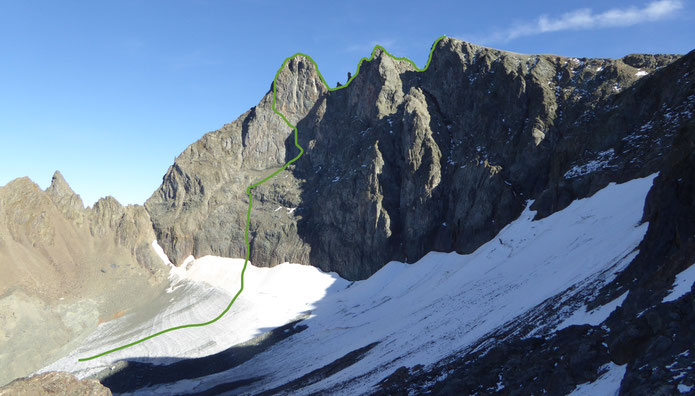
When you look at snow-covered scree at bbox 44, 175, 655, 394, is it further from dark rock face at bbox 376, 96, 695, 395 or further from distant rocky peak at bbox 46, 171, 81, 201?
distant rocky peak at bbox 46, 171, 81, 201

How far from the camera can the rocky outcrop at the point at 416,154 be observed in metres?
57.2

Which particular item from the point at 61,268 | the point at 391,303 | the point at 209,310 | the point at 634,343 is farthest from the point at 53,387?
the point at 61,268

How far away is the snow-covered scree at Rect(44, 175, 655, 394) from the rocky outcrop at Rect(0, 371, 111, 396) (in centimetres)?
2013

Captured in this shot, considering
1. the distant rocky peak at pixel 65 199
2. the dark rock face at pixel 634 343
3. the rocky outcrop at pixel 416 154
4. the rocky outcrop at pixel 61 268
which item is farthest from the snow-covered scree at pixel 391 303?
the distant rocky peak at pixel 65 199

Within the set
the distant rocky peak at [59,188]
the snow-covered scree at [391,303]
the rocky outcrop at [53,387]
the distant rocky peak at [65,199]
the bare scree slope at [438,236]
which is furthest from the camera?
the distant rocky peak at [59,188]

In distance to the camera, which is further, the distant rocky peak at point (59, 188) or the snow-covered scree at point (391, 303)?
the distant rocky peak at point (59, 188)

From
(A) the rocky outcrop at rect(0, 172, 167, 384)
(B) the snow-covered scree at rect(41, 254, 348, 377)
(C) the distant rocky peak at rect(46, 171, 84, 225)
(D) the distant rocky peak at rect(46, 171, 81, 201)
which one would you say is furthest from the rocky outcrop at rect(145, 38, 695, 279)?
(D) the distant rocky peak at rect(46, 171, 81, 201)

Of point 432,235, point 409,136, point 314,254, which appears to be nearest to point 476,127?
point 409,136

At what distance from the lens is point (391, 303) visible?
228ft

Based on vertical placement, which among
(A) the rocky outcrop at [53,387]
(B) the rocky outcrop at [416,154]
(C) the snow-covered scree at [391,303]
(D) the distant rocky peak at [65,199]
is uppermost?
(D) the distant rocky peak at [65,199]

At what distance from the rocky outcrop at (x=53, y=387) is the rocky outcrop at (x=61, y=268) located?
164 ft

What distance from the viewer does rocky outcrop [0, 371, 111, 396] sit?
93.5 feet

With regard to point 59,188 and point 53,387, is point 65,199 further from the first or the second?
point 53,387

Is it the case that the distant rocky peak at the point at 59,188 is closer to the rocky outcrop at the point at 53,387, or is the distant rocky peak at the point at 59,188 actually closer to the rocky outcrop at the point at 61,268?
the rocky outcrop at the point at 61,268
